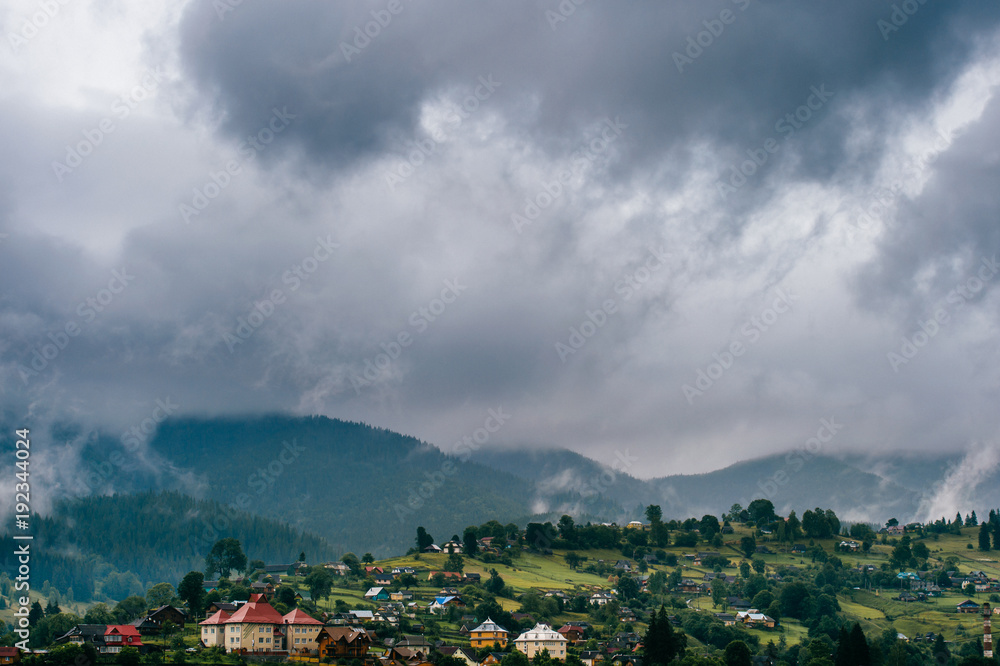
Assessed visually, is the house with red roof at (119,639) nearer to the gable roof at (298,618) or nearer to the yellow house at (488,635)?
the gable roof at (298,618)

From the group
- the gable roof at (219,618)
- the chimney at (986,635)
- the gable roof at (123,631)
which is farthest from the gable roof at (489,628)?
the chimney at (986,635)

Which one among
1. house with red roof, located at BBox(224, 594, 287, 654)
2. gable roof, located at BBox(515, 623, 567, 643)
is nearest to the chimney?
gable roof, located at BBox(515, 623, 567, 643)

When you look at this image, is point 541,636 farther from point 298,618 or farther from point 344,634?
point 298,618

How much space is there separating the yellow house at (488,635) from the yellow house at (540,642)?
10.8 ft

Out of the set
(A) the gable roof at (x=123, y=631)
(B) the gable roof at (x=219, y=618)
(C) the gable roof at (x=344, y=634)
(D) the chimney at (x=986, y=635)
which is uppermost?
(B) the gable roof at (x=219, y=618)

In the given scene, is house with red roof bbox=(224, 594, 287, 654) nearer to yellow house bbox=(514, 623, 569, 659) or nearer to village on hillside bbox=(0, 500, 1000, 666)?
village on hillside bbox=(0, 500, 1000, 666)

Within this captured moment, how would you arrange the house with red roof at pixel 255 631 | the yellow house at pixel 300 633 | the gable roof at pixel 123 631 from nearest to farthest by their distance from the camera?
1. the gable roof at pixel 123 631
2. the house with red roof at pixel 255 631
3. the yellow house at pixel 300 633

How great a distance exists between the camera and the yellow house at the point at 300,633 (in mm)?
136750

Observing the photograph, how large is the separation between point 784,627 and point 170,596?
382 ft

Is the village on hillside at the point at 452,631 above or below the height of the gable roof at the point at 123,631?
below

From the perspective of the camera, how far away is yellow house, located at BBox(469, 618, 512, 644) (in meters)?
161

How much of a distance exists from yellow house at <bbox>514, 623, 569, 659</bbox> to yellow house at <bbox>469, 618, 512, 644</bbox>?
3.30m

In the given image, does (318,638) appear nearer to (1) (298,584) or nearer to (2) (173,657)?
(2) (173,657)

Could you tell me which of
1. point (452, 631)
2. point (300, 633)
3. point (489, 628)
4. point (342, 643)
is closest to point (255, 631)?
point (300, 633)
